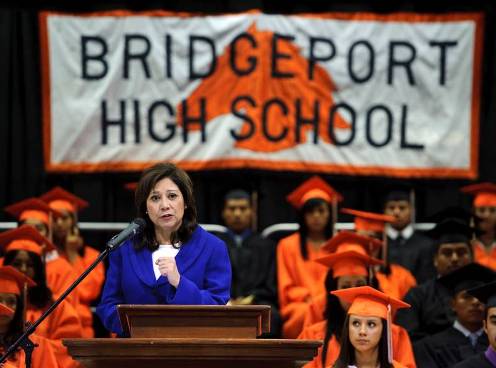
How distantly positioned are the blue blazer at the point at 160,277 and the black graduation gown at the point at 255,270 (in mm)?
3406

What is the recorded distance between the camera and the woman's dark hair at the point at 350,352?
5230 mm

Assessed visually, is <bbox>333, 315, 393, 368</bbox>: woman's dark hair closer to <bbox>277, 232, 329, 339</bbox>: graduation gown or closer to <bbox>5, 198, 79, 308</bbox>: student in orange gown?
<bbox>277, 232, 329, 339</bbox>: graduation gown

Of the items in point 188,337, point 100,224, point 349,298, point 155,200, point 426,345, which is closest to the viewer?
point 188,337

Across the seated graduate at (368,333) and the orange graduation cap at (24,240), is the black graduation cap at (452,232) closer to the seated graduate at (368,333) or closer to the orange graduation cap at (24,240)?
the seated graduate at (368,333)

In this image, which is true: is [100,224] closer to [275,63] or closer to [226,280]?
[275,63]

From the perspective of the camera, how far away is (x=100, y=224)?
8328 millimetres

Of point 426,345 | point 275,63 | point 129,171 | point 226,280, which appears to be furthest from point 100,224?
point 226,280

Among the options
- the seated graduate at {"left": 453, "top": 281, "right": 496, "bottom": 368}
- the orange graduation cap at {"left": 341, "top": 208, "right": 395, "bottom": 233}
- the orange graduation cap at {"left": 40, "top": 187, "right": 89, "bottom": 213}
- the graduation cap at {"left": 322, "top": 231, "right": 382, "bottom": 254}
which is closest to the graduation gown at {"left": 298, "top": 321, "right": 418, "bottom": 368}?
the seated graduate at {"left": 453, "top": 281, "right": 496, "bottom": 368}

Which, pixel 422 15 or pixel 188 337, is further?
pixel 422 15

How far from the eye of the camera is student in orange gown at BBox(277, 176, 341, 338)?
741 cm

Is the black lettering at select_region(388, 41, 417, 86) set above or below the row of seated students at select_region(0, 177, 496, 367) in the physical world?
above

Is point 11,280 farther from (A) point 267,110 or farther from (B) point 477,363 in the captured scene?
(A) point 267,110

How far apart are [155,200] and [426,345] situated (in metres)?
2.92

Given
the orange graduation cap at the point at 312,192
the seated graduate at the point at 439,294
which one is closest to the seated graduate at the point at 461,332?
the seated graduate at the point at 439,294
